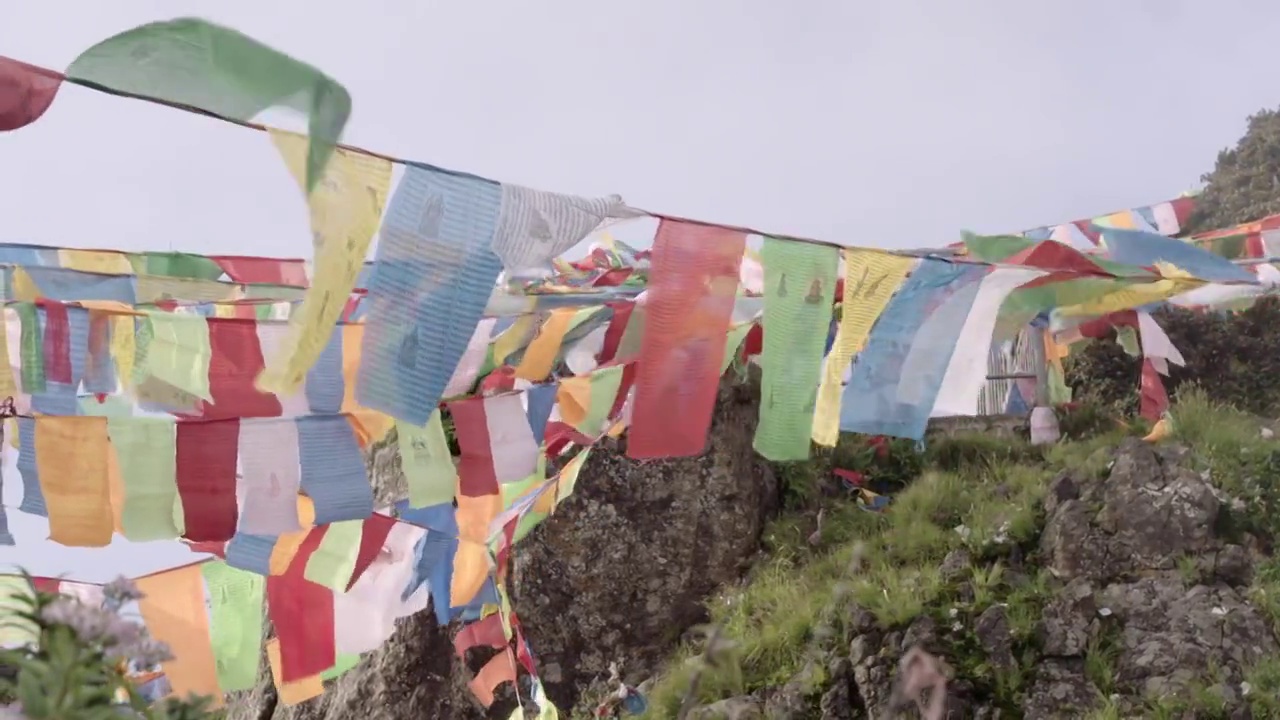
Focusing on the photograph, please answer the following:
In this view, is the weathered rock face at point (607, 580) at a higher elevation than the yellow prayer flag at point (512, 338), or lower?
lower

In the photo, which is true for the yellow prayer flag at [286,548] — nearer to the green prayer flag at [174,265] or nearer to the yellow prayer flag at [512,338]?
the yellow prayer flag at [512,338]

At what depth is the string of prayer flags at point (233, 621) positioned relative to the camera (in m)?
6.07

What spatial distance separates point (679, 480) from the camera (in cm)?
898

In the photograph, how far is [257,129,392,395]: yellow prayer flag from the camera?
11.8 ft

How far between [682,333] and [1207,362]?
7.50m

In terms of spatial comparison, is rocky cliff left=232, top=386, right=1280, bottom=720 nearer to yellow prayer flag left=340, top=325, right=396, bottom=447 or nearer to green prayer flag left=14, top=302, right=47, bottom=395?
yellow prayer flag left=340, top=325, right=396, bottom=447

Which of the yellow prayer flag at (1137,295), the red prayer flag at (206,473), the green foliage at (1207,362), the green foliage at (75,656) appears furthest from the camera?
the green foliage at (1207,362)

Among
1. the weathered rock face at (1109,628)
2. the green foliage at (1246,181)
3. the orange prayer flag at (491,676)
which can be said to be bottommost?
→ the orange prayer flag at (491,676)

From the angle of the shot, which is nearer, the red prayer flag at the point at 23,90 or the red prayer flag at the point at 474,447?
the red prayer flag at the point at 23,90

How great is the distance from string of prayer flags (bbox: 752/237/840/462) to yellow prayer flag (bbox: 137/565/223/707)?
3.43m

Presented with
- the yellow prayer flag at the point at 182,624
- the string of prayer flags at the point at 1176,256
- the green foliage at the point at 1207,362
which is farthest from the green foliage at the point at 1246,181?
the yellow prayer flag at the point at 182,624

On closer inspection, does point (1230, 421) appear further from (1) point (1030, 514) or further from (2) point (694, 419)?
(2) point (694, 419)

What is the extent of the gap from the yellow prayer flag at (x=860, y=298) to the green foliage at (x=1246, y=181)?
1111cm

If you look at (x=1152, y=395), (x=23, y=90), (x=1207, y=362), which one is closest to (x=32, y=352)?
(x=23, y=90)
